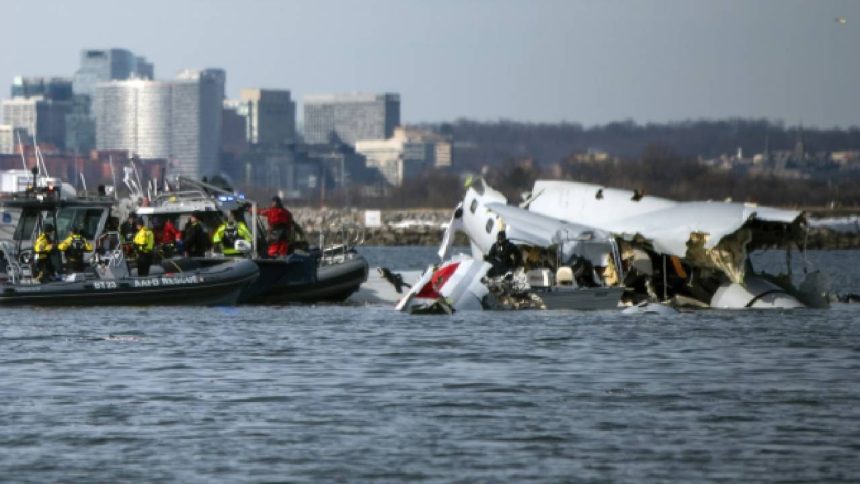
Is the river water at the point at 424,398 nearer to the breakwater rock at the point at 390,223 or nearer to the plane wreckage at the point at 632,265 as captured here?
the plane wreckage at the point at 632,265

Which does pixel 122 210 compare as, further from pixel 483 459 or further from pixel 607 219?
pixel 483 459

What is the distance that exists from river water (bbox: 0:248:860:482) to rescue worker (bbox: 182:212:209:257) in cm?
326

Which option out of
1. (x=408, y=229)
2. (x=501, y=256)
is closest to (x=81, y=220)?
(x=501, y=256)

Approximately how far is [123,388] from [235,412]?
10.5ft

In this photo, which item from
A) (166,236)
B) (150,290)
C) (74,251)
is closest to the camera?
(150,290)

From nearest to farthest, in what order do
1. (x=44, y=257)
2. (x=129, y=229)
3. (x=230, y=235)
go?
1. (x=44, y=257)
2. (x=129, y=229)
3. (x=230, y=235)

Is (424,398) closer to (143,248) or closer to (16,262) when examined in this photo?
→ (143,248)

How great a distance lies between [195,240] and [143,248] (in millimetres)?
3173

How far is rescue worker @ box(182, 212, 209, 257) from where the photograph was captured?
42625 mm

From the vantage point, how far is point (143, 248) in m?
39.6

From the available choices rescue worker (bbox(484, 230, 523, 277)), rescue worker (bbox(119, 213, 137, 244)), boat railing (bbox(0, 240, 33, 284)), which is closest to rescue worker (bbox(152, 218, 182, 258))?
rescue worker (bbox(119, 213, 137, 244))

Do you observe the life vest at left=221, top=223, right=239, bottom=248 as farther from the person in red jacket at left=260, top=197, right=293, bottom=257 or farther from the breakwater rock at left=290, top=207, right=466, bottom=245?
the breakwater rock at left=290, top=207, right=466, bottom=245

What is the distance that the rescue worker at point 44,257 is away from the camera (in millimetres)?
38781

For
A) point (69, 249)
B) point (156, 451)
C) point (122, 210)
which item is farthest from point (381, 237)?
point (156, 451)
